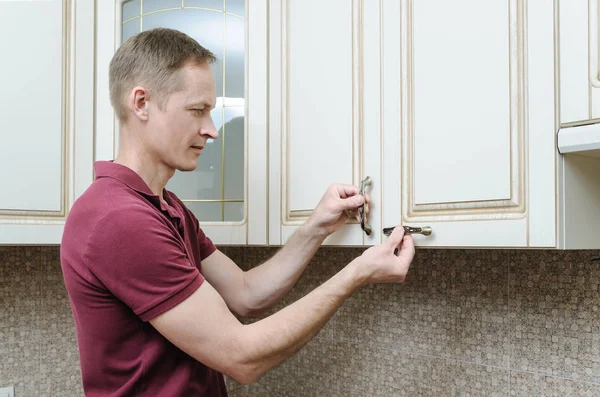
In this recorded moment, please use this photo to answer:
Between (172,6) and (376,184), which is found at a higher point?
(172,6)

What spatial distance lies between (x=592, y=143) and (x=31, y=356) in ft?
4.97

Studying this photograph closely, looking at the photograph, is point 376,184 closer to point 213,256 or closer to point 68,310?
point 213,256

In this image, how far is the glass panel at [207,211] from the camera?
1.49m

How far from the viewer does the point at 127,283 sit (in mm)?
998

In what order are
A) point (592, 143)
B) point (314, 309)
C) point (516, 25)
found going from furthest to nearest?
point (314, 309)
point (516, 25)
point (592, 143)

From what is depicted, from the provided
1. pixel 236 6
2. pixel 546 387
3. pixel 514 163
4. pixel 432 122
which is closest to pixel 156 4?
pixel 236 6

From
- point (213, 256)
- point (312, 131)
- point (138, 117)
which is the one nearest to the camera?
point (138, 117)

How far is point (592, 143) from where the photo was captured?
0.84 metres

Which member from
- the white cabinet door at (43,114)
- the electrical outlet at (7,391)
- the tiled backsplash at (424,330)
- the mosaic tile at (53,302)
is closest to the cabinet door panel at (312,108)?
the tiled backsplash at (424,330)

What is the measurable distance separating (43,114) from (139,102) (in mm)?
334

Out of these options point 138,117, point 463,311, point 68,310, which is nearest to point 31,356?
point 68,310

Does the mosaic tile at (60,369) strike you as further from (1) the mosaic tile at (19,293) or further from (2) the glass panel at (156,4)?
(2) the glass panel at (156,4)

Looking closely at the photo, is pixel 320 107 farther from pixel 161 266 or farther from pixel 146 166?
pixel 161 266

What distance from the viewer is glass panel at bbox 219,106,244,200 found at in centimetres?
147
